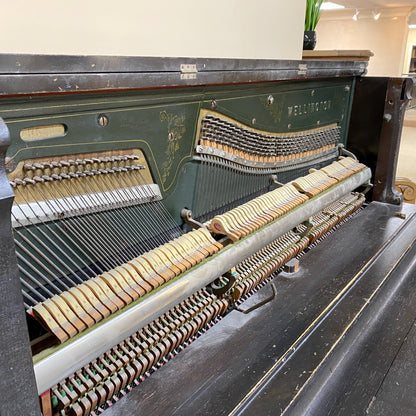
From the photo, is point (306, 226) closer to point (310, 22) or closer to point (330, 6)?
point (310, 22)

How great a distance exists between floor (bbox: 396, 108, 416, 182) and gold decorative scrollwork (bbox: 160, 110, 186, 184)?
23.1 ft

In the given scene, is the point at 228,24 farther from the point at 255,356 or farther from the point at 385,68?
the point at 385,68

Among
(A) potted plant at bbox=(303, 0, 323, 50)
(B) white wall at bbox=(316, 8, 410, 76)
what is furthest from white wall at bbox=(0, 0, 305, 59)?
(B) white wall at bbox=(316, 8, 410, 76)

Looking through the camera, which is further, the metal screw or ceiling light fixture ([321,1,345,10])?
ceiling light fixture ([321,1,345,10])

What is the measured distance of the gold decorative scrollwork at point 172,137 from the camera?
1.57 m

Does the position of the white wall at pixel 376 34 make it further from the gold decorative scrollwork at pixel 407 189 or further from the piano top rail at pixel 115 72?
the piano top rail at pixel 115 72

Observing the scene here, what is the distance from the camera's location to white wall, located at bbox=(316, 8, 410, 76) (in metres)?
16.2

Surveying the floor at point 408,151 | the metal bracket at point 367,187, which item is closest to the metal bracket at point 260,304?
the metal bracket at point 367,187

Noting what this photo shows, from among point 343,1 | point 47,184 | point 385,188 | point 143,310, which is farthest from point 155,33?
point 343,1

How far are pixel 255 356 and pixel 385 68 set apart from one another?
1770cm

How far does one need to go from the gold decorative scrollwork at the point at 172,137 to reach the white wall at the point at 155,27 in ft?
1.94

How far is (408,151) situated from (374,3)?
648 centimetres

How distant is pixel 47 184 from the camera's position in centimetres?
119

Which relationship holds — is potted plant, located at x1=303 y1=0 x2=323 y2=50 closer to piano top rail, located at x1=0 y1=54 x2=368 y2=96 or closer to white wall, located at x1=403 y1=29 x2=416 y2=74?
piano top rail, located at x1=0 y1=54 x2=368 y2=96
